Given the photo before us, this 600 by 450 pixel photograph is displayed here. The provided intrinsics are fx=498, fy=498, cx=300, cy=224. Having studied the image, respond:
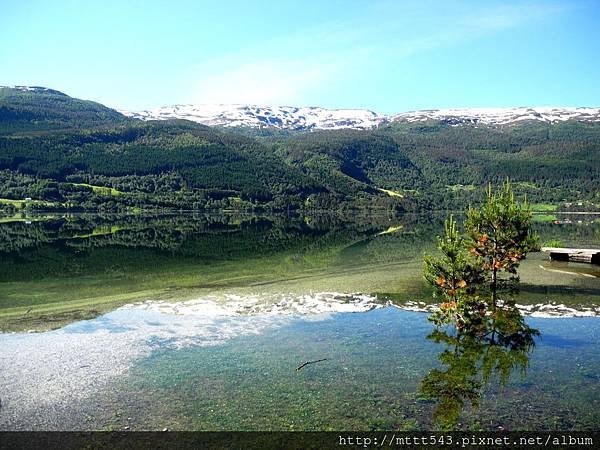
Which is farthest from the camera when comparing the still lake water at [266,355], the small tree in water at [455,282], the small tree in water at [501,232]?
the small tree in water at [501,232]

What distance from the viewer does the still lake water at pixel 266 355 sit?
18141 millimetres

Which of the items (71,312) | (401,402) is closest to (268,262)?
(71,312)

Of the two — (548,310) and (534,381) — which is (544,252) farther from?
(534,381)

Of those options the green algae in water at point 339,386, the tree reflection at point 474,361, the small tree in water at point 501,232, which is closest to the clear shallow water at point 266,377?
the green algae in water at point 339,386

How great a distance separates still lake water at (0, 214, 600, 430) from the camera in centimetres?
1814

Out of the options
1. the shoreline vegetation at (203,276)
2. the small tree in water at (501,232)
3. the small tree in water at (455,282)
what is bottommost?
the shoreline vegetation at (203,276)

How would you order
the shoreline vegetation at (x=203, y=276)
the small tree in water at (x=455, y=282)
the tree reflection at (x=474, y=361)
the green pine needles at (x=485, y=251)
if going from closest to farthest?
1. the tree reflection at (x=474, y=361)
2. the small tree in water at (x=455, y=282)
3. the green pine needles at (x=485, y=251)
4. the shoreline vegetation at (x=203, y=276)

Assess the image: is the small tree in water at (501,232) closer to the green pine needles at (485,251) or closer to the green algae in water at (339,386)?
the green pine needles at (485,251)

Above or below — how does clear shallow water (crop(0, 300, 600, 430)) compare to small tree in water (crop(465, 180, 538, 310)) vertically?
below

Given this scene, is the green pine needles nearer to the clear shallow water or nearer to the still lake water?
the still lake water

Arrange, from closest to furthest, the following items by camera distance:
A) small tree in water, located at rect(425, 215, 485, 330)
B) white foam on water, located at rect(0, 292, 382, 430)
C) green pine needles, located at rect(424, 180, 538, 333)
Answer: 1. white foam on water, located at rect(0, 292, 382, 430)
2. small tree in water, located at rect(425, 215, 485, 330)
3. green pine needles, located at rect(424, 180, 538, 333)

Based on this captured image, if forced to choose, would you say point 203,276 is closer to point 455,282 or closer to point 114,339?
point 114,339

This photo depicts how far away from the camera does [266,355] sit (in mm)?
25453

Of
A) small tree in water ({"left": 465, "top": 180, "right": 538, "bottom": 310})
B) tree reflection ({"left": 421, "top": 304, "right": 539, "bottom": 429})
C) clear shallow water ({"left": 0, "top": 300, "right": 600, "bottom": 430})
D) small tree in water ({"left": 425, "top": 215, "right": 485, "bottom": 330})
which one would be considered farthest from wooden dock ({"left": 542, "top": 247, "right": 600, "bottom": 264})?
small tree in water ({"left": 425, "top": 215, "right": 485, "bottom": 330})
